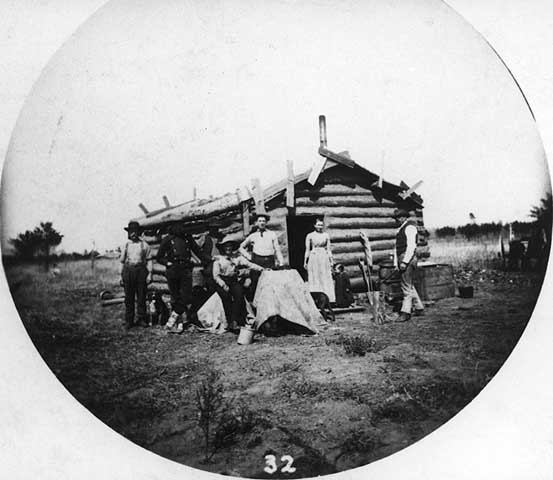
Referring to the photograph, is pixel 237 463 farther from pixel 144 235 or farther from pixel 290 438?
pixel 144 235

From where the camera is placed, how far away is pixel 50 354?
4879 mm

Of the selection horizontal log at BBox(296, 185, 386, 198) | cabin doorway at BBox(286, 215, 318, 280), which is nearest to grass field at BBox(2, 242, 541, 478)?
cabin doorway at BBox(286, 215, 318, 280)

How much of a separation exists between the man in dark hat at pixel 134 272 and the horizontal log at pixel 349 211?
3.60ft

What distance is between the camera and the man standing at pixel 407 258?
475 cm

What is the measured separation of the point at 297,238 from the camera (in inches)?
183

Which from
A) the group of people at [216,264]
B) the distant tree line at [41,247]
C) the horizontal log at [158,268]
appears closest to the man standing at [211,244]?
the group of people at [216,264]

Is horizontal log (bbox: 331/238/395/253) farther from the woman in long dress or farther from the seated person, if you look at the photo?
the seated person

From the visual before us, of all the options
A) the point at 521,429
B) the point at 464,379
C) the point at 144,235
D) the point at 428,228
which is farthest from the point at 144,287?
the point at 521,429

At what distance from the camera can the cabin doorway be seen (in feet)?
15.1

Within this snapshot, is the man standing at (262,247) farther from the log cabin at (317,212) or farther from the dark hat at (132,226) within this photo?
the dark hat at (132,226)

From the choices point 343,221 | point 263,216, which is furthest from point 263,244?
point 343,221

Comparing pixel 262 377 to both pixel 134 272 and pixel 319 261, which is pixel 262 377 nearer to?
pixel 319 261

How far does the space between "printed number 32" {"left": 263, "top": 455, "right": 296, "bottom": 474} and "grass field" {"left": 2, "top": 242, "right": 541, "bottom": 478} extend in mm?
34

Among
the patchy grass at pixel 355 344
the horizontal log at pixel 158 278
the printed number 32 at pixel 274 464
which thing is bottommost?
the printed number 32 at pixel 274 464
